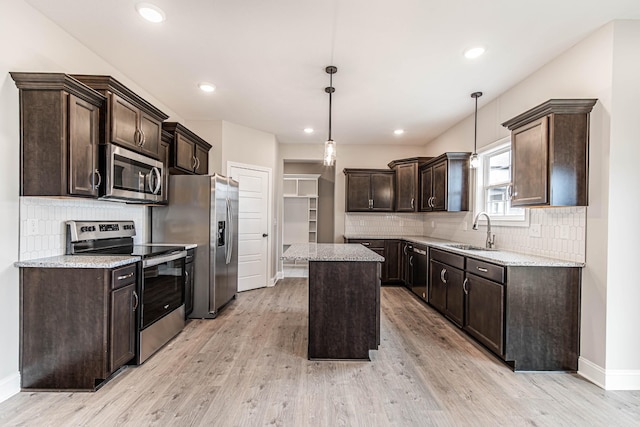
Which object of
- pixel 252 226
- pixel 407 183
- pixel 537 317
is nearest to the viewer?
pixel 537 317

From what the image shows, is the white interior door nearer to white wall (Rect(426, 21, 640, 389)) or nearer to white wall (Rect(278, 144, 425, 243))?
white wall (Rect(278, 144, 425, 243))

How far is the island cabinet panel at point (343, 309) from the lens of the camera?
273cm

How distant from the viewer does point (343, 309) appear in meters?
2.74

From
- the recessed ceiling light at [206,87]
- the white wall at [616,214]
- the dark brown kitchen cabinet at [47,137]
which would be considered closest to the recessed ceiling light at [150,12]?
the dark brown kitchen cabinet at [47,137]

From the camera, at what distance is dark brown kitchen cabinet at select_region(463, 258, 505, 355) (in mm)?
2641

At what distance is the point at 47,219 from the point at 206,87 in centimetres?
207

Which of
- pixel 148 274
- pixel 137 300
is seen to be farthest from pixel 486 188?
pixel 137 300

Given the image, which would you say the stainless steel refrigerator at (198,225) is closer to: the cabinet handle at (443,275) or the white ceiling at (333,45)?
the white ceiling at (333,45)

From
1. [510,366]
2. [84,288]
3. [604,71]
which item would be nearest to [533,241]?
[510,366]

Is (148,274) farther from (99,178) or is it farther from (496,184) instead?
(496,184)

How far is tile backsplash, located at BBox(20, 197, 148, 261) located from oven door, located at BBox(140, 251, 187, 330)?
2.12ft

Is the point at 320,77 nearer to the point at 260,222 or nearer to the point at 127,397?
the point at 260,222

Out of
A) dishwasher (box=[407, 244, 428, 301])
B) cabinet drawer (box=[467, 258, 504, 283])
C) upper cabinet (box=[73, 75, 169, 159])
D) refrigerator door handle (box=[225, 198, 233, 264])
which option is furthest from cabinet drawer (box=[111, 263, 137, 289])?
dishwasher (box=[407, 244, 428, 301])

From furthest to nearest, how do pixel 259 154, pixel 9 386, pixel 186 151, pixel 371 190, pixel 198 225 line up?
pixel 371 190, pixel 259 154, pixel 186 151, pixel 198 225, pixel 9 386
